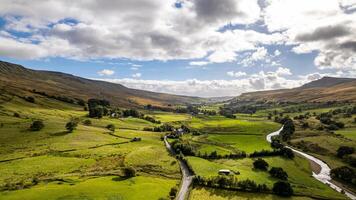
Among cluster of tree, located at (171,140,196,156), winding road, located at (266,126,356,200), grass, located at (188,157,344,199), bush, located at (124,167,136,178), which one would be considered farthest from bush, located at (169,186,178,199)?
winding road, located at (266,126,356,200)

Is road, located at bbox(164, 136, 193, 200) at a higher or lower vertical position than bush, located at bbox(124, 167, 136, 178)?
lower

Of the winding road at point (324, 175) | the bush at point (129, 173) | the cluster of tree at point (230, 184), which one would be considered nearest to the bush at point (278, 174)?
the cluster of tree at point (230, 184)

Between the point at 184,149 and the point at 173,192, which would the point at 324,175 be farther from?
the point at 173,192

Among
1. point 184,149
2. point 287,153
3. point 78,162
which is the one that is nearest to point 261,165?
point 287,153

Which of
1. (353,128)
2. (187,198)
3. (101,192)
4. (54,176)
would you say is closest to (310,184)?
(187,198)

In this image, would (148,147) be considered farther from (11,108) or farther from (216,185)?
(11,108)

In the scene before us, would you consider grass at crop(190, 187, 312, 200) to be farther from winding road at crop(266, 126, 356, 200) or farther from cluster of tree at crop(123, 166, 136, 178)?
cluster of tree at crop(123, 166, 136, 178)
